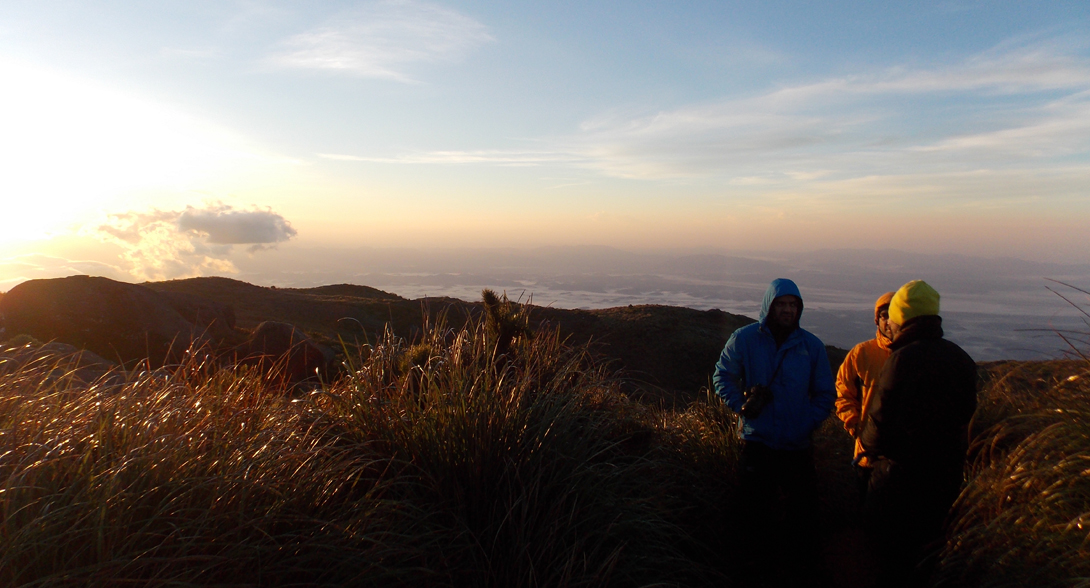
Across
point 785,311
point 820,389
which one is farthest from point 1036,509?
point 785,311

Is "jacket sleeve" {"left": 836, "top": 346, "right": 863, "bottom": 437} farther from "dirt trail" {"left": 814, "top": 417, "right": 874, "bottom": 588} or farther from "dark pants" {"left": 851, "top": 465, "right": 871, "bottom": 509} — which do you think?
"dirt trail" {"left": 814, "top": 417, "right": 874, "bottom": 588}

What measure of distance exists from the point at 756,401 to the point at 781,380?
25cm

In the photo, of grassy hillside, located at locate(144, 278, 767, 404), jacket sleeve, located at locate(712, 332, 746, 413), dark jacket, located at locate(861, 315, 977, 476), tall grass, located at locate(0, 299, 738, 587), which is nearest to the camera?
tall grass, located at locate(0, 299, 738, 587)

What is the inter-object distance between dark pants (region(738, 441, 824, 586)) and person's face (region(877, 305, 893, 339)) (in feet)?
2.93

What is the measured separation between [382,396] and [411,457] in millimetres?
613

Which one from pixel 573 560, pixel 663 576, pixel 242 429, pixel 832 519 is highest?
pixel 242 429

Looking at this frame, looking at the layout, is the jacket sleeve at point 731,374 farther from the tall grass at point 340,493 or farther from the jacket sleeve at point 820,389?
the tall grass at point 340,493

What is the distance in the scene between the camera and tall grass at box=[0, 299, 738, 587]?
219 cm

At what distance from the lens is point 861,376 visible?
154 inches

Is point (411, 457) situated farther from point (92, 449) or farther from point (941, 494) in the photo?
point (941, 494)

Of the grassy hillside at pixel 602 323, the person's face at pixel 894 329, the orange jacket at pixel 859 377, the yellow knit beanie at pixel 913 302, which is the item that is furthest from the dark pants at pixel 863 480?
the grassy hillside at pixel 602 323

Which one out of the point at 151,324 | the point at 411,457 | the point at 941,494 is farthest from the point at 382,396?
the point at 151,324

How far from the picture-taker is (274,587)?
7.34 ft

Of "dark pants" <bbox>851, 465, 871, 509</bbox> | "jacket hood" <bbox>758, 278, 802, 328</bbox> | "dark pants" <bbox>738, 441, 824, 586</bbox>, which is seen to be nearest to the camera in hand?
"dark pants" <bbox>738, 441, 824, 586</bbox>
